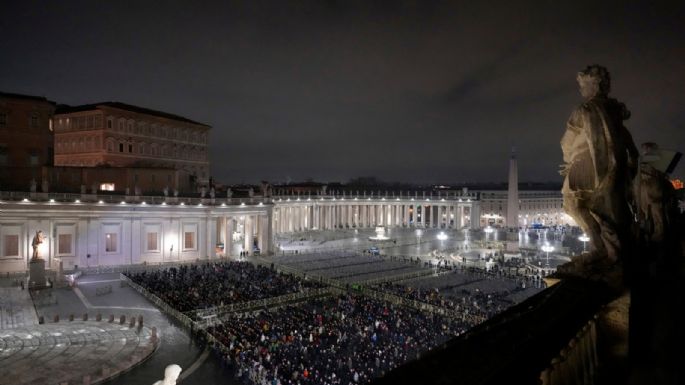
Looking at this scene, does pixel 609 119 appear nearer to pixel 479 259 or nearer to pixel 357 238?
pixel 479 259

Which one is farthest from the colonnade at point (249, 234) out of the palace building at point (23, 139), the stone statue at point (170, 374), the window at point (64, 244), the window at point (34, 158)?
the stone statue at point (170, 374)

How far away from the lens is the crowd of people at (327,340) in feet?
64.8

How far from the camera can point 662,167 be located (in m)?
11.6

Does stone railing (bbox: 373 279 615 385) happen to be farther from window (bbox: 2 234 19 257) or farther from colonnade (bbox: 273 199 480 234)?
colonnade (bbox: 273 199 480 234)

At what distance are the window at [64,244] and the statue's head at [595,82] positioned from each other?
165 feet

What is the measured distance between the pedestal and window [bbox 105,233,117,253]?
42.5ft

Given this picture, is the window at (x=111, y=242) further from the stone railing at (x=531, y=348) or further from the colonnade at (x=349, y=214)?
the stone railing at (x=531, y=348)

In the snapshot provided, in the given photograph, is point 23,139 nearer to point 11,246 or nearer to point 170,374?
point 11,246

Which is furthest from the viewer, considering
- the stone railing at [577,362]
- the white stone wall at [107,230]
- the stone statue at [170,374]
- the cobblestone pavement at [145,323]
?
the white stone wall at [107,230]

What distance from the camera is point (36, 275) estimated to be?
3434 centimetres

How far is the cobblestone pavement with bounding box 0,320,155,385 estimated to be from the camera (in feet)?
63.7

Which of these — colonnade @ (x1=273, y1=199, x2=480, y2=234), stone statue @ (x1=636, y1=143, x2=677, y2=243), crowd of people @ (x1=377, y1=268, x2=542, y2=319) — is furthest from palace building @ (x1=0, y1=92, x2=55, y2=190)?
stone statue @ (x1=636, y1=143, x2=677, y2=243)

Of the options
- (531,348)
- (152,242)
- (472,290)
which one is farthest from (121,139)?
(531,348)

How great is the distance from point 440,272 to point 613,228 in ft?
136
